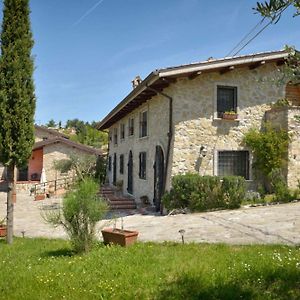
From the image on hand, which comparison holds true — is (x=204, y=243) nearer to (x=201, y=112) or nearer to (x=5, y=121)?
(x=5, y=121)

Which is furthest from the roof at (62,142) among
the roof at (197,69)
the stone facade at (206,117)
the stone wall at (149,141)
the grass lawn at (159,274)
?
the grass lawn at (159,274)

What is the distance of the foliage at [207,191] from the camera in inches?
479

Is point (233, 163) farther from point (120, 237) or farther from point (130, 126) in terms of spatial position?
point (120, 237)

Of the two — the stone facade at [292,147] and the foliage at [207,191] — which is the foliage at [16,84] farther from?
the stone facade at [292,147]

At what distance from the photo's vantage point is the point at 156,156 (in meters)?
14.8

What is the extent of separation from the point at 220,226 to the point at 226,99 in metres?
6.31

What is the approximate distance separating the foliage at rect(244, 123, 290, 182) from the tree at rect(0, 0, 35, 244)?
852cm

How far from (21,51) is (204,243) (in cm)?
644

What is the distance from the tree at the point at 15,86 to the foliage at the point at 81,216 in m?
2.76

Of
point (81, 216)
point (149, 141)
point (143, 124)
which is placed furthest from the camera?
point (143, 124)

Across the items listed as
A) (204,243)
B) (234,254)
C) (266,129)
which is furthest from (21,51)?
(266,129)

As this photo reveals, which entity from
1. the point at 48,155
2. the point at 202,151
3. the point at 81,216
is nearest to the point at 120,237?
the point at 81,216

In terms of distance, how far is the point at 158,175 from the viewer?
571 inches

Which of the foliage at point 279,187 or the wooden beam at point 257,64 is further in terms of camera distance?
the wooden beam at point 257,64
